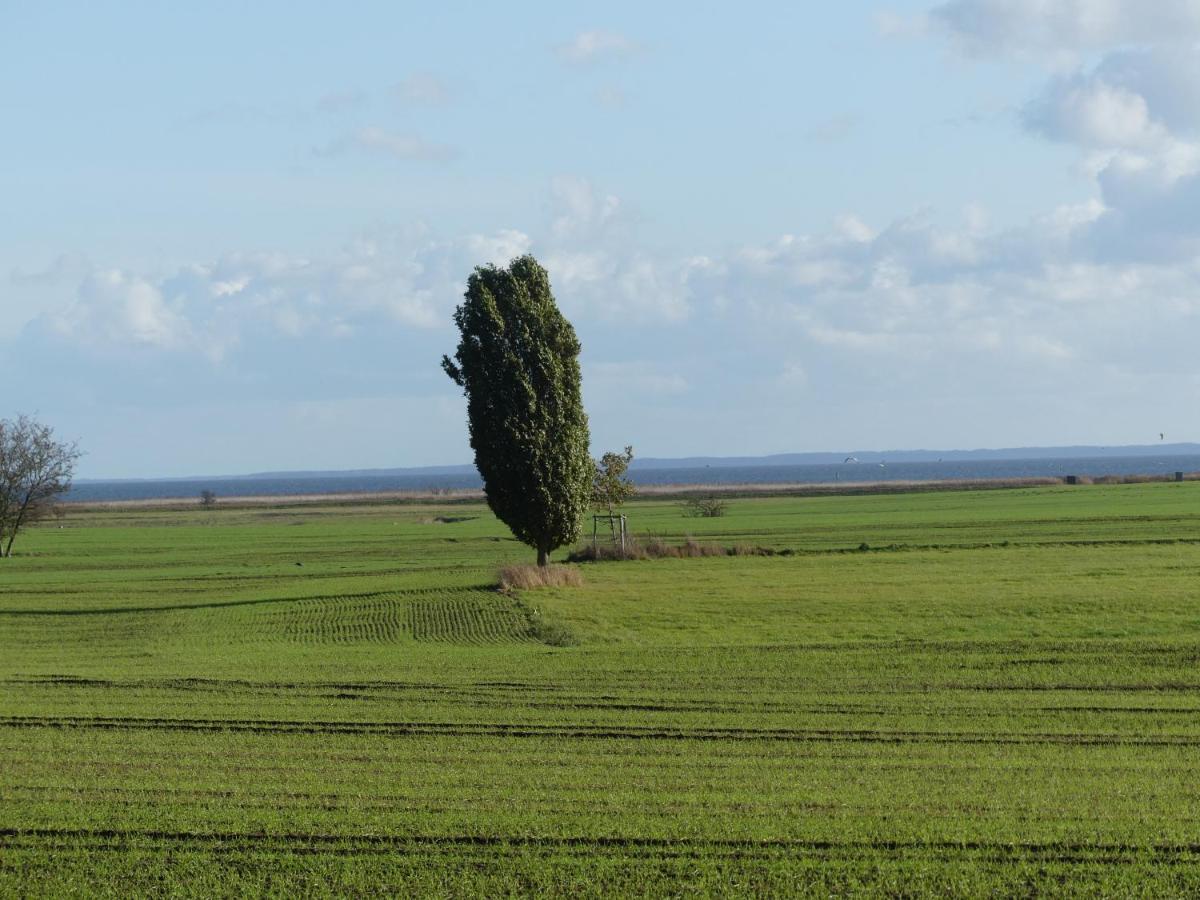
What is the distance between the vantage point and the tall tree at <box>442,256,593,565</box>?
4116cm

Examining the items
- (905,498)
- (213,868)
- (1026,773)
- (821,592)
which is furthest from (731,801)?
(905,498)

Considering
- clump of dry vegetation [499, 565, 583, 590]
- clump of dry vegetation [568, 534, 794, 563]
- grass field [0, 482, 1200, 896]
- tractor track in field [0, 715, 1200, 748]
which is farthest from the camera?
clump of dry vegetation [568, 534, 794, 563]

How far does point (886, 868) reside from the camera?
35.8 feet

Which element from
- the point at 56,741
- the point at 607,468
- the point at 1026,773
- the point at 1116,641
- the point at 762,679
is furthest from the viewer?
the point at 607,468

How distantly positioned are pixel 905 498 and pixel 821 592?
76.5m

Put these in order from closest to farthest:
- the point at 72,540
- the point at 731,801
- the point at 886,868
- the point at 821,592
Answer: the point at 886,868, the point at 731,801, the point at 821,592, the point at 72,540

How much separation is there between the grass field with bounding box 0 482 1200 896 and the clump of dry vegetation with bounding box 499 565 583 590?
0.79 metres

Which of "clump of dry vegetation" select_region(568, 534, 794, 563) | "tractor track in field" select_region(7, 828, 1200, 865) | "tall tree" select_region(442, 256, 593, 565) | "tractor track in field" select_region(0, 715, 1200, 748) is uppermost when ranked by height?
"tall tree" select_region(442, 256, 593, 565)

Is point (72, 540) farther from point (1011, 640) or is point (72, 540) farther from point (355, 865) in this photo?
point (355, 865)

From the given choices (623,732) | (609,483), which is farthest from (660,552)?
(623,732)

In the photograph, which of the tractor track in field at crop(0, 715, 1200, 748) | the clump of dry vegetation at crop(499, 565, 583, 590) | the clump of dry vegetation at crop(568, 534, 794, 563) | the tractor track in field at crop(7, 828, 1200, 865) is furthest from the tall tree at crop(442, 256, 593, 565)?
the tractor track in field at crop(7, 828, 1200, 865)

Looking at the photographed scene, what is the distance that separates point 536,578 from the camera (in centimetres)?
3872

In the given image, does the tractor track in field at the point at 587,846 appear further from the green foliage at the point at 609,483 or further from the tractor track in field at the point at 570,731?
the green foliage at the point at 609,483

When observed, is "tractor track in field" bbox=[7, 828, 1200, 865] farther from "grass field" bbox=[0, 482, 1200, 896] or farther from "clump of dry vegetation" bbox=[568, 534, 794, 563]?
"clump of dry vegetation" bbox=[568, 534, 794, 563]
